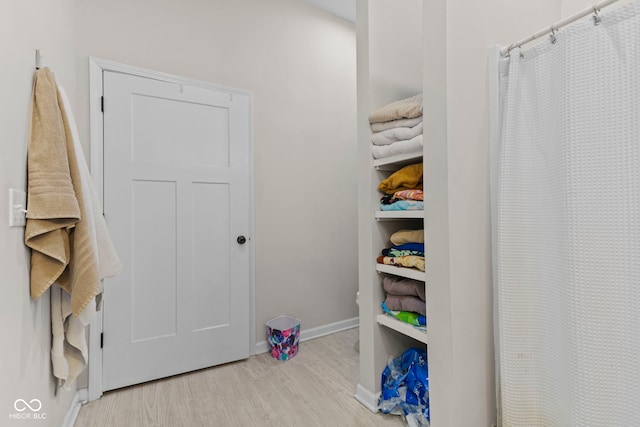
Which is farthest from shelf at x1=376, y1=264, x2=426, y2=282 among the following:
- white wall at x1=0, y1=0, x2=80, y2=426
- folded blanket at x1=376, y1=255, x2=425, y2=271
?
white wall at x1=0, y1=0, x2=80, y2=426

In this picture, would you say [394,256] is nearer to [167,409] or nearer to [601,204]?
[601,204]

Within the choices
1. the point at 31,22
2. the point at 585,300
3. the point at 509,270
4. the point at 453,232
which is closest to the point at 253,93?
the point at 31,22

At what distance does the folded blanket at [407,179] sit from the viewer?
5.39 ft

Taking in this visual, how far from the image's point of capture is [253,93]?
8.25 feet

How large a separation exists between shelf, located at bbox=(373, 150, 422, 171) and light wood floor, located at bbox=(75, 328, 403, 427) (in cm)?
135

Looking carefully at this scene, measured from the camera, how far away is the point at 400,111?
5.25 ft

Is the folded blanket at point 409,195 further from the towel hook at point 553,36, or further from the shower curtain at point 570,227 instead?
the towel hook at point 553,36

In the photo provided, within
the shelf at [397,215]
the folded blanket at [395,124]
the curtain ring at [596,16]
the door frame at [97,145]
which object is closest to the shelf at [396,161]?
the folded blanket at [395,124]

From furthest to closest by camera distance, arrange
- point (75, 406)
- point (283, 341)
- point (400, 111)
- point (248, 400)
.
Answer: point (283, 341) < point (248, 400) < point (75, 406) < point (400, 111)

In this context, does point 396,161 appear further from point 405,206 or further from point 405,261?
point 405,261

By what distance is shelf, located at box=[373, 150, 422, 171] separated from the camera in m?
1.59

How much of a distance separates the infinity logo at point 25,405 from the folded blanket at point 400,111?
1.82 meters

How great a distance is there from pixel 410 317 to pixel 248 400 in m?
1.07

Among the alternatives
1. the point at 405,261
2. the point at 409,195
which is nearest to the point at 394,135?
the point at 409,195
